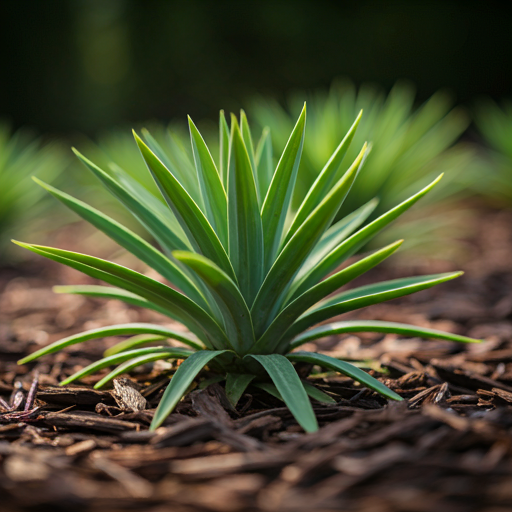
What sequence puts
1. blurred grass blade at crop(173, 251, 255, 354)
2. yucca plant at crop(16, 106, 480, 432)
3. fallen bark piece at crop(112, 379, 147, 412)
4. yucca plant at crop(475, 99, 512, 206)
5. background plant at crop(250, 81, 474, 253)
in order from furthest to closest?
yucca plant at crop(475, 99, 512, 206) → background plant at crop(250, 81, 474, 253) → fallen bark piece at crop(112, 379, 147, 412) → yucca plant at crop(16, 106, 480, 432) → blurred grass blade at crop(173, 251, 255, 354)

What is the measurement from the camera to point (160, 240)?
1085 mm

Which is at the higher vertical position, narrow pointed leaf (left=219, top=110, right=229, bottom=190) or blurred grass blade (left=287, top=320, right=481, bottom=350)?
narrow pointed leaf (left=219, top=110, right=229, bottom=190)

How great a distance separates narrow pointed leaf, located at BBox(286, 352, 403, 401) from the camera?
2.95ft

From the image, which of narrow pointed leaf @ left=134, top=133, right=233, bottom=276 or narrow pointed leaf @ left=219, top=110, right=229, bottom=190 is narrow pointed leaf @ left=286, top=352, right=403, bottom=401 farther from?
narrow pointed leaf @ left=219, top=110, right=229, bottom=190

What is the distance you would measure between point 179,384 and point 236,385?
7.2 inches

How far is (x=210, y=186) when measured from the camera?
1.00 metres

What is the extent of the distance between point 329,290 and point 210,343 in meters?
0.30

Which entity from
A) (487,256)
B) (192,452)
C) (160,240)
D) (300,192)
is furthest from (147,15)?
(192,452)

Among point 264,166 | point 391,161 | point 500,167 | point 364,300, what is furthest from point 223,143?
point 500,167

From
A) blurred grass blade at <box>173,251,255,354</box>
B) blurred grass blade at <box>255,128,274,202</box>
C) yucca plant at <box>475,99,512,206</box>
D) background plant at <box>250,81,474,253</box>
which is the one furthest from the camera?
yucca plant at <box>475,99,512,206</box>

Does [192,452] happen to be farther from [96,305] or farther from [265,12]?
[265,12]

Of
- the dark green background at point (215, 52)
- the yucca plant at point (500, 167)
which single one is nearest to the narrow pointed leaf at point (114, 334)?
the yucca plant at point (500, 167)

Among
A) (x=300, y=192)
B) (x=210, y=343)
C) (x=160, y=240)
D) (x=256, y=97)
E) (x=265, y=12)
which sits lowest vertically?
A: (x=210, y=343)

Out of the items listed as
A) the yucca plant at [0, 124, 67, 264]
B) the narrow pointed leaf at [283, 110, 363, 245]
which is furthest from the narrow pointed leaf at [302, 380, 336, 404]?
the yucca plant at [0, 124, 67, 264]
